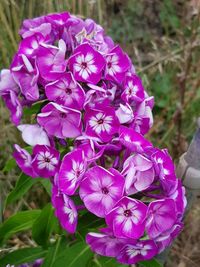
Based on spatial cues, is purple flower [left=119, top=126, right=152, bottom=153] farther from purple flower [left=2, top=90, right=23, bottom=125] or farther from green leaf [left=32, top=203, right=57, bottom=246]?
green leaf [left=32, top=203, right=57, bottom=246]

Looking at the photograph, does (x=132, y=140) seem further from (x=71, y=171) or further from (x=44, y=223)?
(x=44, y=223)

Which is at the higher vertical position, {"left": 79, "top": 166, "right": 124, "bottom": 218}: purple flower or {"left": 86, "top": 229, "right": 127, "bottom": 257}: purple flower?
{"left": 79, "top": 166, "right": 124, "bottom": 218}: purple flower

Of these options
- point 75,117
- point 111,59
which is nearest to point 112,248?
point 75,117

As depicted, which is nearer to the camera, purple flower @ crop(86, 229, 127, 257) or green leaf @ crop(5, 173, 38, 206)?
purple flower @ crop(86, 229, 127, 257)

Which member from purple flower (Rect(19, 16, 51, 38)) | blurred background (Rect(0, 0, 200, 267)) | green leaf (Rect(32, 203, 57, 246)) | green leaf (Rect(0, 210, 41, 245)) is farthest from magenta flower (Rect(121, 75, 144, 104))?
blurred background (Rect(0, 0, 200, 267))

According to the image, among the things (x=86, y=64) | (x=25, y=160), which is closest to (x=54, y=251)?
(x=25, y=160)

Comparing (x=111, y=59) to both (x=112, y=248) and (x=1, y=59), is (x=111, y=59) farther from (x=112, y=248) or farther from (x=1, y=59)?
(x=1, y=59)
